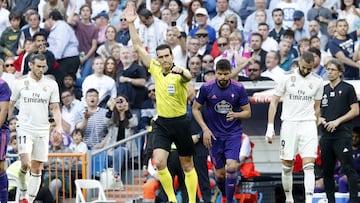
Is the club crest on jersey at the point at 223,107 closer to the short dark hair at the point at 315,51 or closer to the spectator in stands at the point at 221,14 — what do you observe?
the short dark hair at the point at 315,51

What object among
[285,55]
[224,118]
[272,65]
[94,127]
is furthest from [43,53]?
[224,118]

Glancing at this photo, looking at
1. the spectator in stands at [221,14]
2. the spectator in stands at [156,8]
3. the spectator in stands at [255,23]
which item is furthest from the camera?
the spectator in stands at [156,8]

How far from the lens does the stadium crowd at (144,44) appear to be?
23500 millimetres

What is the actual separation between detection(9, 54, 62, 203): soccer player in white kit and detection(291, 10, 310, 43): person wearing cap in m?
6.57

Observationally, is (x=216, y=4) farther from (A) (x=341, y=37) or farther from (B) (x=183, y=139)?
(B) (x=183, y=139)

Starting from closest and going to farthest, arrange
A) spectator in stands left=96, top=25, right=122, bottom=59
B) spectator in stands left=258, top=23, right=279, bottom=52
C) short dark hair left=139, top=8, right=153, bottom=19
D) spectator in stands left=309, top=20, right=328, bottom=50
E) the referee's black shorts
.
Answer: the referee's black shorts, spectator in stands left=309, top=20, right=328, bottom=50, spectator in stands left=258, top=23, right=279, bottom=52, short dark hair left=139, top=8, right=153, bottom=19, spectator in stands left=96, top=25, right=122, bottom=59

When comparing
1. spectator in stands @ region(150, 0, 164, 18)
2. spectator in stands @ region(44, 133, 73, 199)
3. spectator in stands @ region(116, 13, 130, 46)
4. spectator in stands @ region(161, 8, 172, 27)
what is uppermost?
spectator in stands @ region(150, 0, 164, 18)

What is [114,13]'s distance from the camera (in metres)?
27.4

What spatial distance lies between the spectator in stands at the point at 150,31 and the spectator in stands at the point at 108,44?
2.11ft

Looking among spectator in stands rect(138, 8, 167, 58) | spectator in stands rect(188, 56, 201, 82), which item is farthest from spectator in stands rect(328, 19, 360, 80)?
spectator in stands rect(138, 8, 167, 58)

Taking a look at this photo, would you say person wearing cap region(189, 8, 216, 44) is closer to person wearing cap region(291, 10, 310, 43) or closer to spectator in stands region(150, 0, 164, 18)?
spectator in stands region(150, 0, 164, 18)

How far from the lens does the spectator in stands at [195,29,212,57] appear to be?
2473 centimetres

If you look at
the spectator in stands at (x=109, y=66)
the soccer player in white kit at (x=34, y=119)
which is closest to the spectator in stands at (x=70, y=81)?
the spectator in stands at (x=109, y=66)

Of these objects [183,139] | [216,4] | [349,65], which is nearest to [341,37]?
[349,65]
